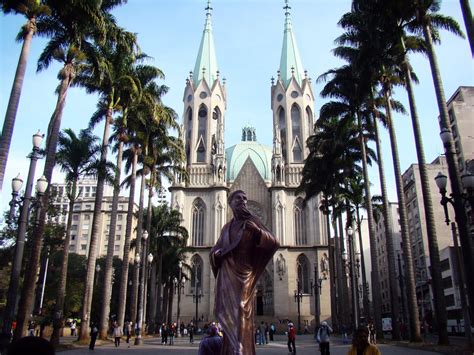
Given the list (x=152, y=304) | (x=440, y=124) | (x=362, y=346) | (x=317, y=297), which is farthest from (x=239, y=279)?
(x=317, y=297)

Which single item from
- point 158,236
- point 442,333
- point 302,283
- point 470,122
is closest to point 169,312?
point 158,236

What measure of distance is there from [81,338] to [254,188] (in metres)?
41.7

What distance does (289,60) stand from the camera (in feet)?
233

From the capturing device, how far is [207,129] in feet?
211

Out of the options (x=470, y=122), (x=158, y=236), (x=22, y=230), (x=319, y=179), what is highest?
(x=470, y=122)

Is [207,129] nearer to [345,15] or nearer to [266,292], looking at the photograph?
[266,292]

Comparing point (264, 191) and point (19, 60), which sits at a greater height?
point (264, 191)

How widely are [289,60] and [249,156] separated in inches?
736

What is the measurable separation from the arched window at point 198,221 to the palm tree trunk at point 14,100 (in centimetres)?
4474

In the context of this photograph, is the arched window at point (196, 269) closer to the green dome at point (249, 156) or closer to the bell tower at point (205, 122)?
the bell tower at point (205, 122)

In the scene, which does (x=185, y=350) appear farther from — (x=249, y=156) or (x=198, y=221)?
(x=249, y=156)

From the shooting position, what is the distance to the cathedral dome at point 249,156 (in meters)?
67.0

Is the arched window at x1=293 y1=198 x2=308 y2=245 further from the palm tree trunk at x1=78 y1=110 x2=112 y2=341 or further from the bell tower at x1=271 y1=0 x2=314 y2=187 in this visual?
the palm tree trunk at x1=78 y1=110 x2=112 y2=341

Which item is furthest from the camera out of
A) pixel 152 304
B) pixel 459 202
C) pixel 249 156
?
pixel 249 156
